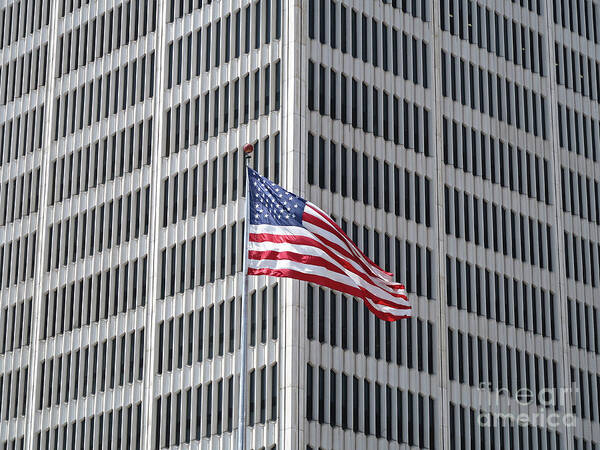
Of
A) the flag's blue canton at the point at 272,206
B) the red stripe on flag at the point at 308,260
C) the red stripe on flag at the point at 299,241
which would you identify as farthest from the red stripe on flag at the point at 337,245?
the red stripe on flag at the point at 308,260

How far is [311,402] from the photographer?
80312 millimetres

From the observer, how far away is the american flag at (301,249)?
51.2 meters

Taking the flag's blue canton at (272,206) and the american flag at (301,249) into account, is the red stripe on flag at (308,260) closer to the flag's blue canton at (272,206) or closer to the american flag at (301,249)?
the american flag at (301,249)

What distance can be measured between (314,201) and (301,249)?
108ft

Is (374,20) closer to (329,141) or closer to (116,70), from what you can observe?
(329,141)

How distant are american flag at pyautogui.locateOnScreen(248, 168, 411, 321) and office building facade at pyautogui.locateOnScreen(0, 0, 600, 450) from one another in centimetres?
2755

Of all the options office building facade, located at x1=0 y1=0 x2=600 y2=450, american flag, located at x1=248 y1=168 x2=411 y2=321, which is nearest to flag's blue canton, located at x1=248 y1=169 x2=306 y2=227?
american flag, located at x1=248 y1=168 x2=411 y2=321

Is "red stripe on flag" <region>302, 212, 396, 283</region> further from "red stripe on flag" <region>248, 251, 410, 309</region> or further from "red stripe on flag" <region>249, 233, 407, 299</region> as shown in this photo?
"red stripe on flag" <region>248, 251, 410, 309</region>

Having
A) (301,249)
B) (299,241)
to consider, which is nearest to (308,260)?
(301,249)

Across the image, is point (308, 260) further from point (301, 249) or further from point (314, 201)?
point (314, 201)

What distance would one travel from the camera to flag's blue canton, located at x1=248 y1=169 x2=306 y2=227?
51812 mm

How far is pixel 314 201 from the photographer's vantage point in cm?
8406

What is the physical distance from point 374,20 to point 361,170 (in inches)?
383

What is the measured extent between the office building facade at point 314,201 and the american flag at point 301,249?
27.5 m
